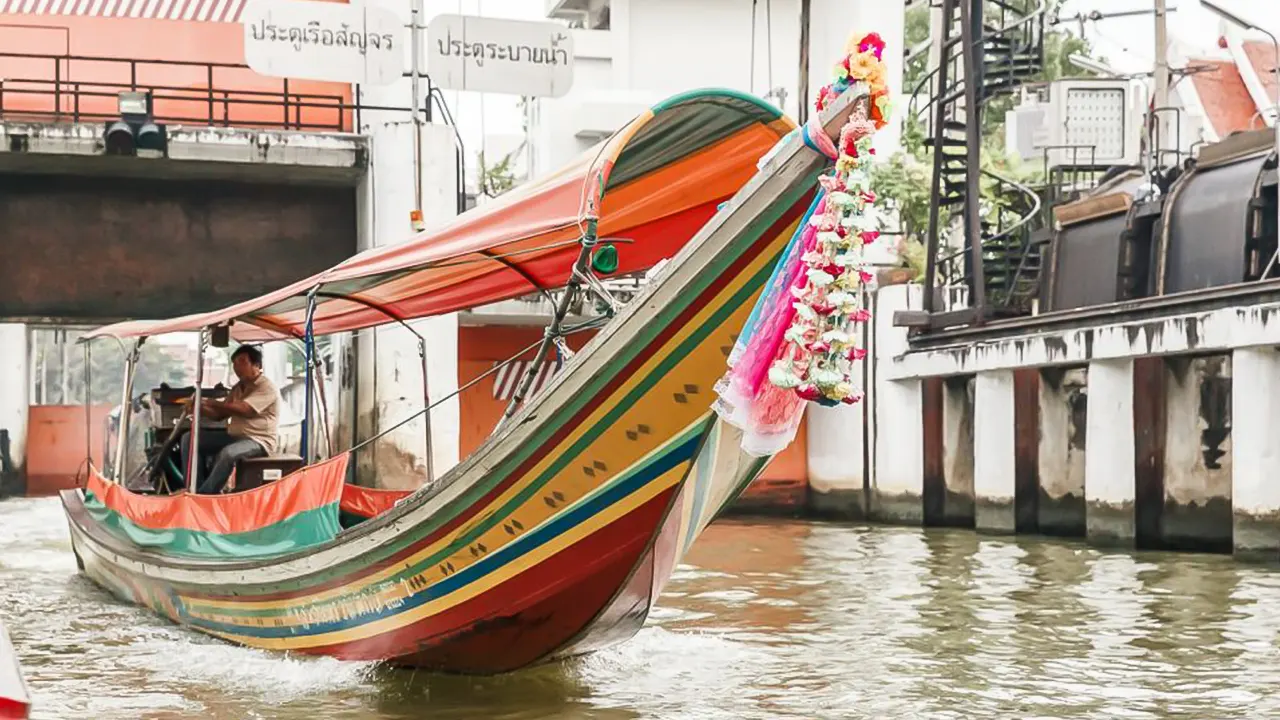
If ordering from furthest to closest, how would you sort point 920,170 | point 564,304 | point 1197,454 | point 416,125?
point 920,170, point 416,125, point 1197,454, point 564,304

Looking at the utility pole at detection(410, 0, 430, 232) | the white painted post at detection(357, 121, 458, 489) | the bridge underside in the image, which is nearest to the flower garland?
the utility pole at detection(410, 0, 430, 232)

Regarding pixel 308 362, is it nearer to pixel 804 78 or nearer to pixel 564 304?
pixel 564 304

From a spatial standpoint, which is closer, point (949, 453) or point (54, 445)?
point (949, 453)

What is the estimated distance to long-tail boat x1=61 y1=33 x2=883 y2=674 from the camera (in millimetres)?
7652

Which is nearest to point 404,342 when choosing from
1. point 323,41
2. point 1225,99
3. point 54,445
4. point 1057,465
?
point 323,41

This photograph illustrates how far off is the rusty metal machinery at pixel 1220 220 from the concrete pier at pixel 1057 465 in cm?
251

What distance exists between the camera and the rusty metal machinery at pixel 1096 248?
867 inches

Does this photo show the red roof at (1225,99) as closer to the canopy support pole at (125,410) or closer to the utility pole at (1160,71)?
the utility pole at (1160,71)

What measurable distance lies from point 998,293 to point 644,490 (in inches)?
730

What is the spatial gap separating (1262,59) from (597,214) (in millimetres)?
36020

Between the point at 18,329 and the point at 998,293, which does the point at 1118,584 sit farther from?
the point at 18,329

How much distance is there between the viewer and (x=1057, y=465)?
18828 millimetres

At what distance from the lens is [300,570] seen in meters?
9.59

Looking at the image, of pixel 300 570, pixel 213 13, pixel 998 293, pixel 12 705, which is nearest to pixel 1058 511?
pixel 998 293
